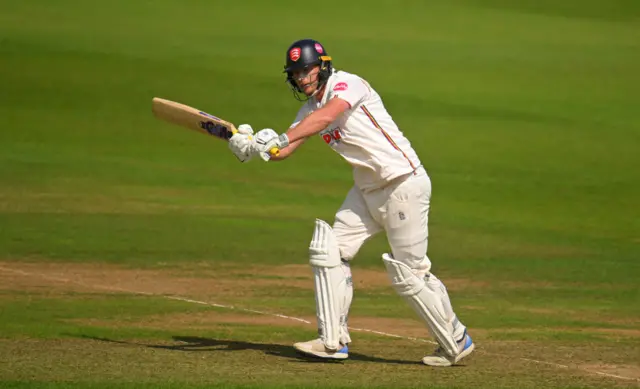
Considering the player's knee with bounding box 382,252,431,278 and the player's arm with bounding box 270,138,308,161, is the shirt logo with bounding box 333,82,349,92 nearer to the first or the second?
the player's arm with bounding box 270,138,308,161

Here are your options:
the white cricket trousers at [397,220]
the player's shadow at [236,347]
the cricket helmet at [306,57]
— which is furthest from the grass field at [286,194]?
the cricket helmet at [306,57]

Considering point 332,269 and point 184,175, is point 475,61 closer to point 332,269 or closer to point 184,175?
point 184,175

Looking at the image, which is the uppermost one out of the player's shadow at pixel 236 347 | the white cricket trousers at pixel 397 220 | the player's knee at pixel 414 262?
the white cricket trousers at pixel 397 220

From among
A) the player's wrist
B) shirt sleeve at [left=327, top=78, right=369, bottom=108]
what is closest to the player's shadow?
the player's wrist

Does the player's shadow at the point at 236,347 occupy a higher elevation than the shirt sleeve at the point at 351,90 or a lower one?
lower

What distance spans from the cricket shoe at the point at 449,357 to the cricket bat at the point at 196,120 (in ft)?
4.84

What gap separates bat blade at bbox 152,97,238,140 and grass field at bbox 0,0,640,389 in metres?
1.27

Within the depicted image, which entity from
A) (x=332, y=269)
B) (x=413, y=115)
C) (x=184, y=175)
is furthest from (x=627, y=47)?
(x=332, y=269)

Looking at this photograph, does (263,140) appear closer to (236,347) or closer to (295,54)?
(295,54)

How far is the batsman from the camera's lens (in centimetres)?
746

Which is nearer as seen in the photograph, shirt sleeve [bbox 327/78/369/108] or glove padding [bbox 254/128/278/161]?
glove padding [bbox 254/128/278/161]

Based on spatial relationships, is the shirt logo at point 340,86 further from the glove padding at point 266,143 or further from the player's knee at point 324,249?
the player's knee at point 324,249

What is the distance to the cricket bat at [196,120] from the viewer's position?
7363mm

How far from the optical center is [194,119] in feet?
25.1
